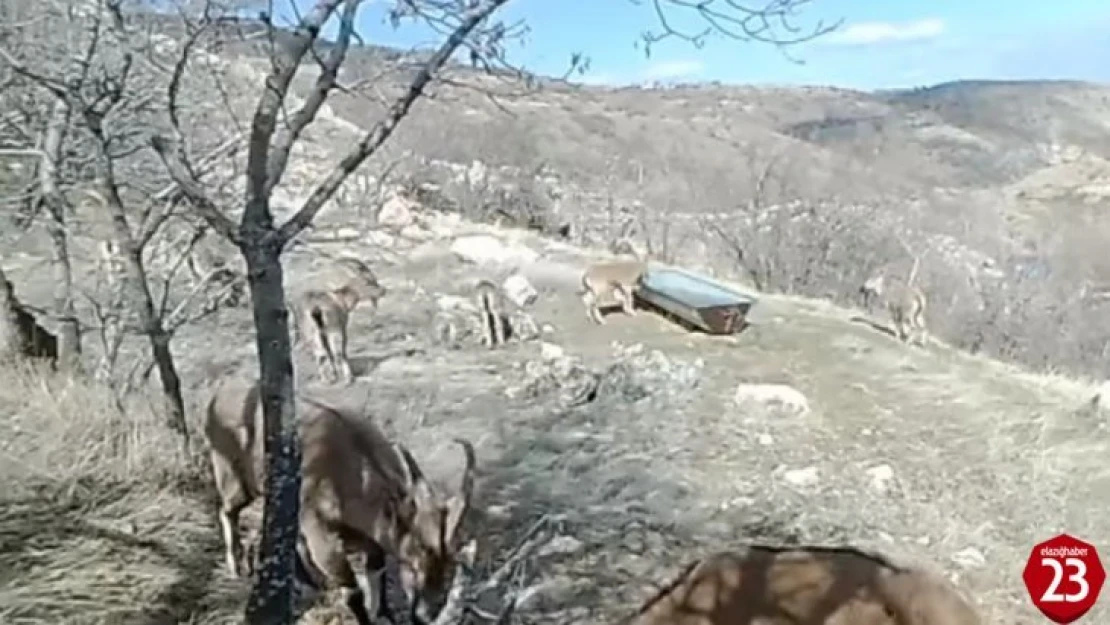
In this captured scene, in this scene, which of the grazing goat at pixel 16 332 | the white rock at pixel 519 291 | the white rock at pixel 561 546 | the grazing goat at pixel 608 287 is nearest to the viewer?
the white rock at pixel 561 546

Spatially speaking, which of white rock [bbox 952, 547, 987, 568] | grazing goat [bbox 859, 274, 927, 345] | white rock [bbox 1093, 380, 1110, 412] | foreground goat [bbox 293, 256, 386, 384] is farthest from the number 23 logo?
grazing goat [bbox 859, 274, 927, 345]

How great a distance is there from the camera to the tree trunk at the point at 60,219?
6527mm

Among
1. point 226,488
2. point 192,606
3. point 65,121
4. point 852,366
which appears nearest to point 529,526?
point 226,488

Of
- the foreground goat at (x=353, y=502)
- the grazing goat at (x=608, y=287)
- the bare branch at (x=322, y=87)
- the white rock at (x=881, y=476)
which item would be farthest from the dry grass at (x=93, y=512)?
the grazing goat at (x=608, y=287)

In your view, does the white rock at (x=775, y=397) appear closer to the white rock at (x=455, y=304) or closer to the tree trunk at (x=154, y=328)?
the white rock at (x=455, y=304)

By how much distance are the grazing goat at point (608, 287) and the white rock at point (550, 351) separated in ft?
4.05

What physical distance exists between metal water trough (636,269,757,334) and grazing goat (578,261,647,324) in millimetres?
252

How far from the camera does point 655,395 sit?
10.2 metres

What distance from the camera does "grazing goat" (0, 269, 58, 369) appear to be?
24.7ft

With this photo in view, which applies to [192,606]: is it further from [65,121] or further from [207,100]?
[207,100]

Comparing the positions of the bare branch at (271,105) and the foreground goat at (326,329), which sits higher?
the bare branch at (271,105)

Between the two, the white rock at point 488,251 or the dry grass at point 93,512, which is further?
the white rock at point 488,251

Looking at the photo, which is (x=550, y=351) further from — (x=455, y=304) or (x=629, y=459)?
(x=629, y=459)

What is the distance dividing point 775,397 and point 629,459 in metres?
1.74
